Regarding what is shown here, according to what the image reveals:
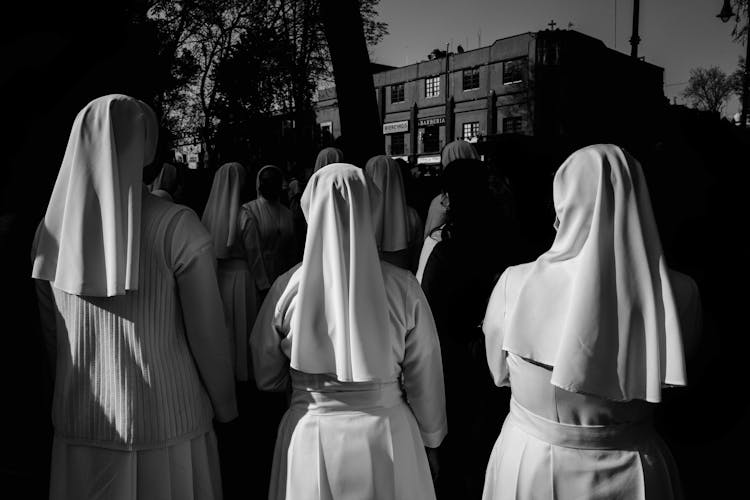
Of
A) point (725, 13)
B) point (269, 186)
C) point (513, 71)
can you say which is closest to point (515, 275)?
point (269, 186)

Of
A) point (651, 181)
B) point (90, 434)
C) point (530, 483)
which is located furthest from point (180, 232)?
point (651, 181)

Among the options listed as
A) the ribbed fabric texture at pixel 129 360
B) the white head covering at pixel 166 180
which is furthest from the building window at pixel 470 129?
the ribbed fabric texture at pixel 129 360

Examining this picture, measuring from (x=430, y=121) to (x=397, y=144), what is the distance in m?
4.45

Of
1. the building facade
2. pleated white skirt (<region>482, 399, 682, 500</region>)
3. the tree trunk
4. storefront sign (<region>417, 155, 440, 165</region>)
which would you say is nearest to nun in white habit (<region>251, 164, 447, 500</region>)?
pleated white skirt (<region>482, 399, 682, 500</region>)

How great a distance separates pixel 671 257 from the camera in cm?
310

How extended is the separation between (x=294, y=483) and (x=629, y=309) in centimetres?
159

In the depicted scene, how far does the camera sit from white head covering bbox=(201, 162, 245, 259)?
5953 mm

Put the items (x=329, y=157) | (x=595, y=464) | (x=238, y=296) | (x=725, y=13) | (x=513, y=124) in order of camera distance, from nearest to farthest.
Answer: (x=595, y=464), (x=238, y=296), (x=329, y=157), (x=725, y=13), (x=513, y=124)

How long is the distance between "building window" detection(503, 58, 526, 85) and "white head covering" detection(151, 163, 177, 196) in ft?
129

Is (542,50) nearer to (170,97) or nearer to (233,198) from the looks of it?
(170,97)

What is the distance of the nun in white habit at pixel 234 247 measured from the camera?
594cm

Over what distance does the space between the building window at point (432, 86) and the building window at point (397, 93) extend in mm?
2494

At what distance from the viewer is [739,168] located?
3328mm

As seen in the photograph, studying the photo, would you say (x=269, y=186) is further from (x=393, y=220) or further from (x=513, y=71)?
(x=513, y=71)
